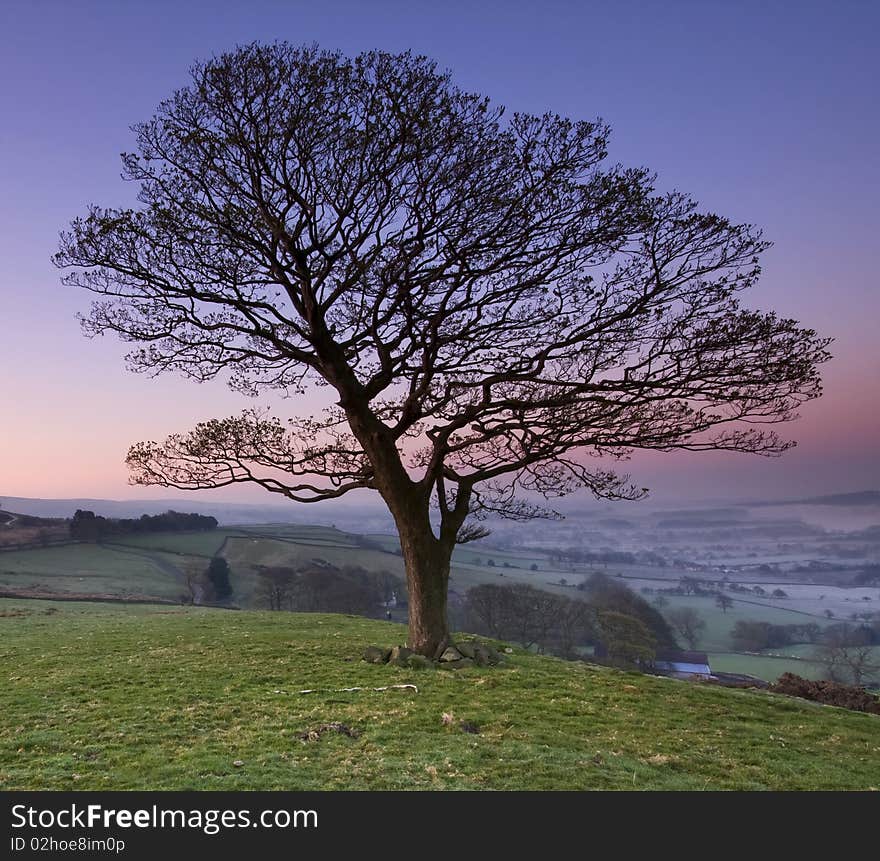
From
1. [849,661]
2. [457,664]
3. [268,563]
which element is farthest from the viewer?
[268,563]

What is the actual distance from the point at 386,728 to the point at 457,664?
5.94 m

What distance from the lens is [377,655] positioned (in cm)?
1561

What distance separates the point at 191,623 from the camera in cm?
2623

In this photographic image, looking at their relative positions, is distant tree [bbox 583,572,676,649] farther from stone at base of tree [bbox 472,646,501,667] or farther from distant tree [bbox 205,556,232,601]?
stone at base of tree [bbox 472,646,501,667]

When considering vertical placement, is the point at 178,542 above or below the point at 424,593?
below

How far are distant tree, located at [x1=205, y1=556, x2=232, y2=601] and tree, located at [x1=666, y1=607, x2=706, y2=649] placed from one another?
42313 mm

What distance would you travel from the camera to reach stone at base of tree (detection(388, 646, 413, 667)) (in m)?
15.1

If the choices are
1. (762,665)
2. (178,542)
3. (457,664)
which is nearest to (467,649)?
(457,664)

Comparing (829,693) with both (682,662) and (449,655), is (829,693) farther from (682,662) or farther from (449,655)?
(682,662)

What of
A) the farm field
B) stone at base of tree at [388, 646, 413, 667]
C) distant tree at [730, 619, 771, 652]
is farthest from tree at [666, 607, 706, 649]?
stone at base of tree at [388, 646, 413, 667]

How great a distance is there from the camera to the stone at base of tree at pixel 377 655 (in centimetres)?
1547
